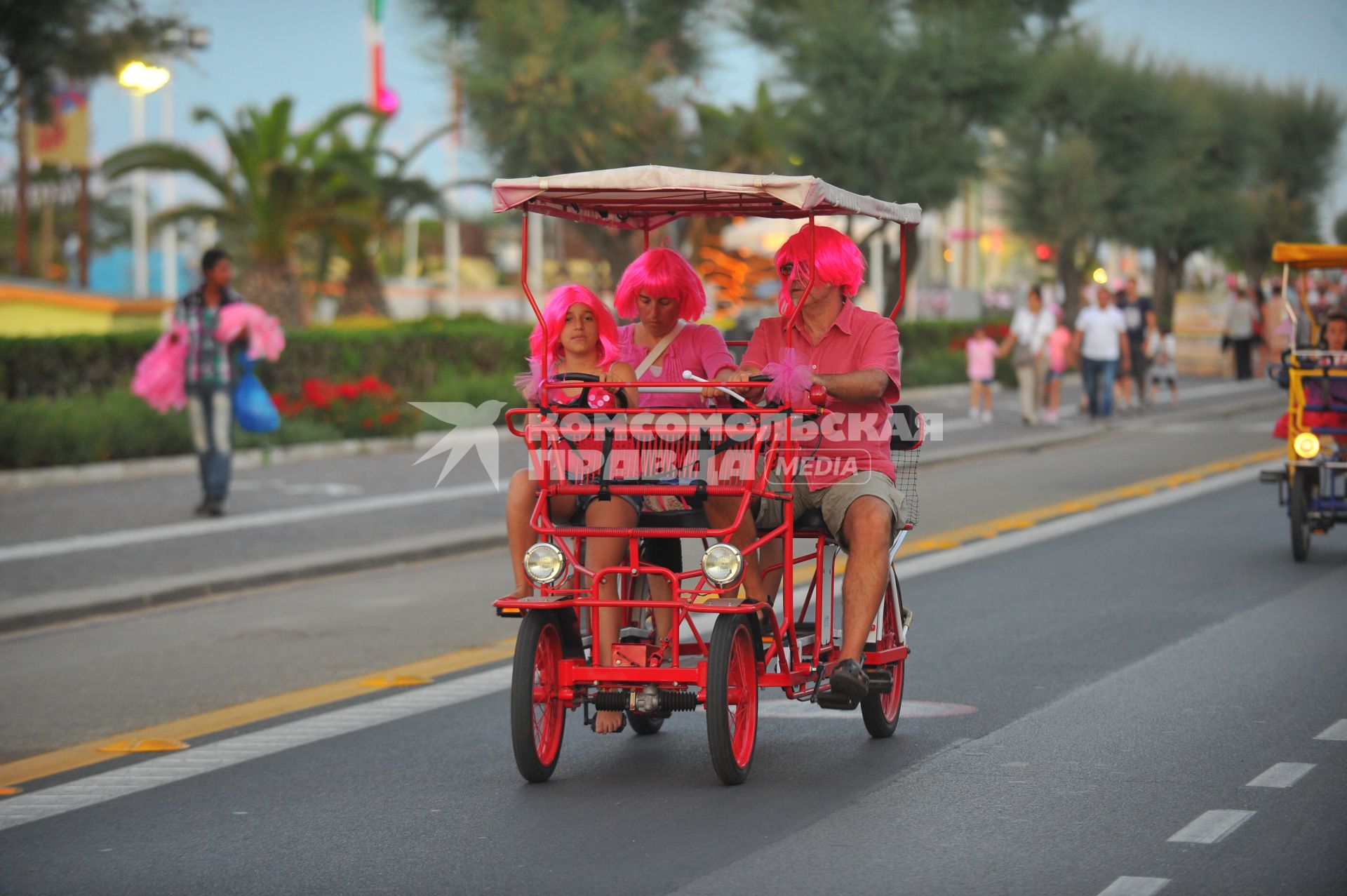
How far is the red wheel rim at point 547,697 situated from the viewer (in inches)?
255

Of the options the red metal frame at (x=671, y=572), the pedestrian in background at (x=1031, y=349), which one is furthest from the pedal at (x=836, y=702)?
the pedestrian in background at (x=1031, y=349)

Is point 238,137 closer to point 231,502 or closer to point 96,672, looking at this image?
point 231,502

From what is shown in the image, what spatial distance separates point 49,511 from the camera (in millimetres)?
15578

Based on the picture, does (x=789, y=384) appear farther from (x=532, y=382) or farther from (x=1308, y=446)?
(x=1308, y=446)

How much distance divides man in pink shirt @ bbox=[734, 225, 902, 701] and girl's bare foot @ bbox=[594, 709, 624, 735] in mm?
845

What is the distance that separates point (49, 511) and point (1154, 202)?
36621 millimetres

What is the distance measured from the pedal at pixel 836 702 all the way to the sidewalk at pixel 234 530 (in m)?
2.51

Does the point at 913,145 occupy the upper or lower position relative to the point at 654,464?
upper

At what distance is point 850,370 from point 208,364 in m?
8.99

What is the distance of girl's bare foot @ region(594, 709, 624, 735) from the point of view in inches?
264

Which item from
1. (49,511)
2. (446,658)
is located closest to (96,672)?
(446,658)

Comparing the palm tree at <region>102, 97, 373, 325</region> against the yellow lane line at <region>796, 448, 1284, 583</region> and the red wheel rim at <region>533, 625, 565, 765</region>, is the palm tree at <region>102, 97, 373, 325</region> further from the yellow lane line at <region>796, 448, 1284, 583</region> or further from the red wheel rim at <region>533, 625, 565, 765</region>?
the red wheel rim at <region>533, 625, 565, 765</region>

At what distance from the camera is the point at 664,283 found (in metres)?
7.14

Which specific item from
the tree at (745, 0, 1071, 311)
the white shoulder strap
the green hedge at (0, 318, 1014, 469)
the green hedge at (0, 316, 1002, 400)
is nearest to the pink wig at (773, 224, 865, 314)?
the white shoulder strap
